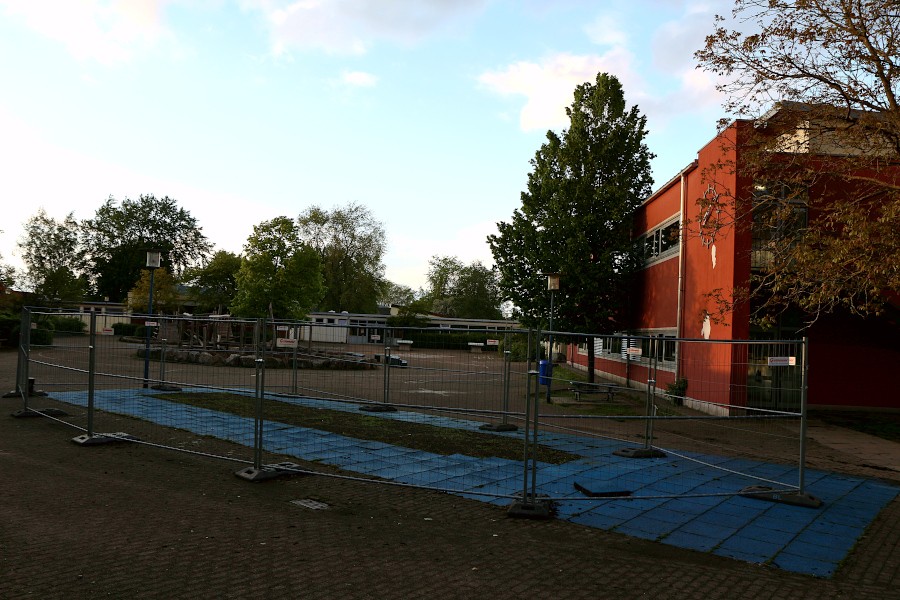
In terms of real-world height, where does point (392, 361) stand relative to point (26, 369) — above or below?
above

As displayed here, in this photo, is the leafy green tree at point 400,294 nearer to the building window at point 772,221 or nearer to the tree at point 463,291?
the tree at point 463,291

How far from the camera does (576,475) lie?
320 inches

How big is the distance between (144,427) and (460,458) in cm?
542

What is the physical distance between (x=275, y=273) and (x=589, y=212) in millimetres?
24208

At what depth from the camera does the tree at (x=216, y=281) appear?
54719mm

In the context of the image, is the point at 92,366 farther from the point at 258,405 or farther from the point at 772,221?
the point at 772,221

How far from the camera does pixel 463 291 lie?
9731 cm

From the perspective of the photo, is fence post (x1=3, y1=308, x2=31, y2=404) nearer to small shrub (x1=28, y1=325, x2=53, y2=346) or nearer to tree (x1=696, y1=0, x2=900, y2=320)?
small shrub (x1=28, y1=325, x2=53, y2=346)

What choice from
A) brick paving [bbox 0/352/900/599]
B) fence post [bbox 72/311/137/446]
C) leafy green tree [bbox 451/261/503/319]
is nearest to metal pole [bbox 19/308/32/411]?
fence post [bbox 72/311/137/446]

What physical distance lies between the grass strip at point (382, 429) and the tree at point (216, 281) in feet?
143

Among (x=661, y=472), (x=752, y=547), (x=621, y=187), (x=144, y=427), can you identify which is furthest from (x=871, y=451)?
(x=621, y=187)

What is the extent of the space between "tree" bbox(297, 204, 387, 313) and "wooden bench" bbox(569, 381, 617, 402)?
49.8m

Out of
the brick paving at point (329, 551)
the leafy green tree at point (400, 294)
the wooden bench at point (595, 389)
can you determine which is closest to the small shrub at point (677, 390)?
the wooden bench at point (595, 389)

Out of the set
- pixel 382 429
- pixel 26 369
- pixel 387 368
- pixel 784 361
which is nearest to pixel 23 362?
pixel 26 369
